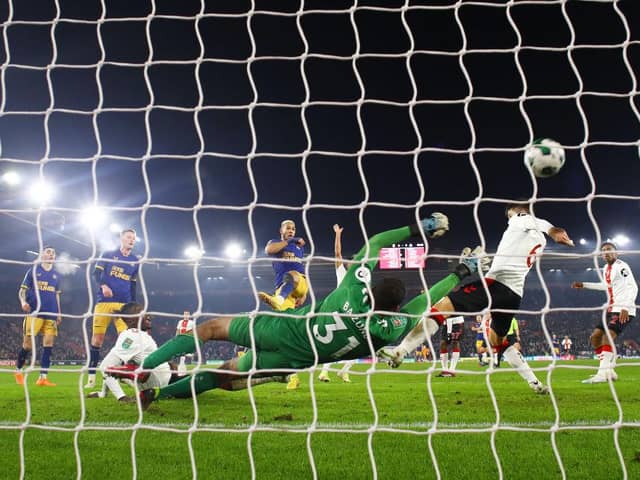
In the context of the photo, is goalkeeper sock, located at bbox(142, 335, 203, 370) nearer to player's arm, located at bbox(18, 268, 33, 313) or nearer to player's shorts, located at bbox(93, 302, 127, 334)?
player's shorts, located at bbox(93, 302, 127, 334)

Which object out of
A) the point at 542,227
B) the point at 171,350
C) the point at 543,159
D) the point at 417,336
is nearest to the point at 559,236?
the point at 542,227

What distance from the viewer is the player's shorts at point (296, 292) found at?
7052 millimetres

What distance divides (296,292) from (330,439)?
3.31 metres

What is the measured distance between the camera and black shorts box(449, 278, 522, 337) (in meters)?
Result: 5.27

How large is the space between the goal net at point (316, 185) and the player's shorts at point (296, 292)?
2.38 feet

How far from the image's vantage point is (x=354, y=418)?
5012 mm

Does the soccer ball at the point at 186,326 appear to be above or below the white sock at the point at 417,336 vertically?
above

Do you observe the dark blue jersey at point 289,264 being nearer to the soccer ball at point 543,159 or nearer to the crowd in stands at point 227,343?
the soccer ball at point 543,159

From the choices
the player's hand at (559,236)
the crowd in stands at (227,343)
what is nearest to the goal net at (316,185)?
the crowd in stands at (227,343)

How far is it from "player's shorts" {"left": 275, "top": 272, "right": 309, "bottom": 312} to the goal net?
727 millimetres

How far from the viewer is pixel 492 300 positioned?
5.60 m

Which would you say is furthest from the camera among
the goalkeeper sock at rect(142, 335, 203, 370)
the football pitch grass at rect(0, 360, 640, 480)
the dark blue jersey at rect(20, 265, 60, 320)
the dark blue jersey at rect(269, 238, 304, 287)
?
the dark blue jersey at rect(20, 265, 60, 320)

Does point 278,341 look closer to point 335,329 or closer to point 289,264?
point 335,329

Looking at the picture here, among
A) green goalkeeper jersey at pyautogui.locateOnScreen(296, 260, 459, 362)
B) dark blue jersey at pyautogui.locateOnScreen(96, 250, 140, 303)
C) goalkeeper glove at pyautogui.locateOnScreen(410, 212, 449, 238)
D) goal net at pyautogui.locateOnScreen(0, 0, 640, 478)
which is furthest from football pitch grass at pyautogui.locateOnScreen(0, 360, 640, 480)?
dark blue jersey at pyautogui.locateOnScreen(96, 250, 140, 303)
